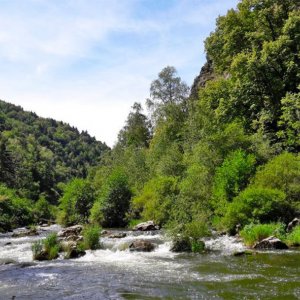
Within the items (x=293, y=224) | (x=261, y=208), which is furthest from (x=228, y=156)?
(x=293, y=224)

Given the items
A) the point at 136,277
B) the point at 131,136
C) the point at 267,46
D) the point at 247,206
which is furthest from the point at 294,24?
the point at 131,136

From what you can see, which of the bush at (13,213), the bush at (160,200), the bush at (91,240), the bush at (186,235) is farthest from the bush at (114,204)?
the bush at (186,235)

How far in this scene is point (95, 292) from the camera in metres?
16.3

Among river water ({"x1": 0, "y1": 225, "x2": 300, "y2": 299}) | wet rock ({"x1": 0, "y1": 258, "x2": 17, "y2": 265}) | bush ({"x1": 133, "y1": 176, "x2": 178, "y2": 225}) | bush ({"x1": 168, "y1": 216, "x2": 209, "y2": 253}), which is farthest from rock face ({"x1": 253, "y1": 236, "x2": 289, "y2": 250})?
bush ({"x1": 133, "y1": 176, "x2": 178, "y2": 225})

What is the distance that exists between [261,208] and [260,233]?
4.70 m

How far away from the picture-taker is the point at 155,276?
62.9 ft

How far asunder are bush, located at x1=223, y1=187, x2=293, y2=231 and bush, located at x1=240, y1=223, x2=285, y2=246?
3049 mm

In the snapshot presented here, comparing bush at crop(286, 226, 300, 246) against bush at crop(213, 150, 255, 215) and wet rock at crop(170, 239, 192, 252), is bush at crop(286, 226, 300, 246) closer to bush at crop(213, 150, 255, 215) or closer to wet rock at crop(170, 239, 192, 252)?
wet rock at crop(170, 239, 192, 252)

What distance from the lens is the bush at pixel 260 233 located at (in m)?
28.2

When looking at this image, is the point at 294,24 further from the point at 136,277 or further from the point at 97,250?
Result: the point at 136,277

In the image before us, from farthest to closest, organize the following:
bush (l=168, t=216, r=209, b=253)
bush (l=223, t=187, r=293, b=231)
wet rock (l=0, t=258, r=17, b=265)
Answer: bush (l=223, t=187, r=293, b=231)
bush (l=168, t=216, r=209, b=253)
wet rock (l=0, t=258, r=17, b=265)

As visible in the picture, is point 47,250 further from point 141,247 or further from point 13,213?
point 13,213

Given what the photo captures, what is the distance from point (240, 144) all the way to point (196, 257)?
21690mm

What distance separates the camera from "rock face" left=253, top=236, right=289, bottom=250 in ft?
86.9
